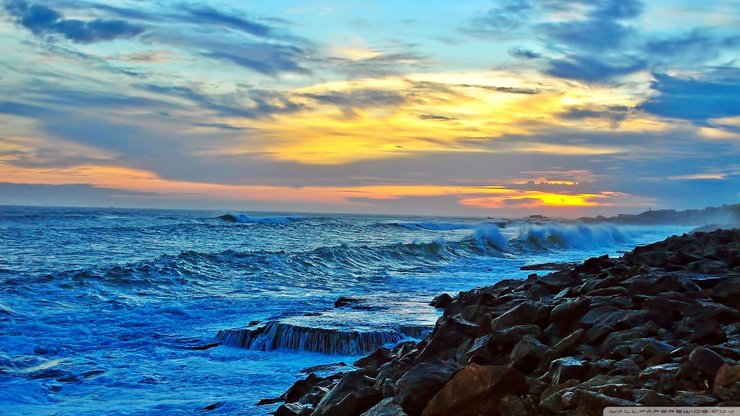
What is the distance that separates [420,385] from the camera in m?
4.77

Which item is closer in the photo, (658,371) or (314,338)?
(658,371)

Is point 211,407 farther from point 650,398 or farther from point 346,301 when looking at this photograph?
point 346,301

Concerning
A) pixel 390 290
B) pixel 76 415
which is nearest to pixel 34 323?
pixel 76 415

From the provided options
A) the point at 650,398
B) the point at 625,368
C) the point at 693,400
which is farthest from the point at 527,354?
the point at 693,400

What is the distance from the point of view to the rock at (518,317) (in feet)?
22.4

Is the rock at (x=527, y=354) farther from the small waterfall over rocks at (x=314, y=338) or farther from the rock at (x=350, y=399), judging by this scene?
the small waterfall over rocks at (x=314, y=338)

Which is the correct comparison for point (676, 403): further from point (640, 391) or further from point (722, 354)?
point (722, 354)

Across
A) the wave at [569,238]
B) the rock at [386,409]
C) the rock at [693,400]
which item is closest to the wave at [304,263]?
the wave at [569,238]

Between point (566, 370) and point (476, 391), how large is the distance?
0.76 m

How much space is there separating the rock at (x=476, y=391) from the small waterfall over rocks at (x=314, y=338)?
610cm

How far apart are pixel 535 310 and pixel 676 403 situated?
3.01 metres

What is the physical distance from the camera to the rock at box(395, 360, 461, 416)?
4.71 meters

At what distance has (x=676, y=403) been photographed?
3.93 metres

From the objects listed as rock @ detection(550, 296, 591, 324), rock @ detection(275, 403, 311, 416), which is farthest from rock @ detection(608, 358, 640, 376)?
rock @ detection(275, 403, 311, 416)
